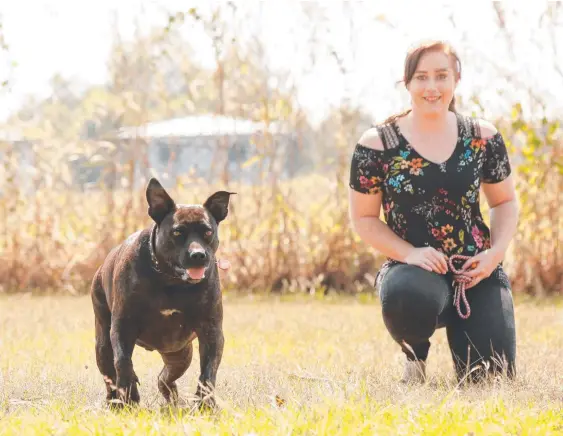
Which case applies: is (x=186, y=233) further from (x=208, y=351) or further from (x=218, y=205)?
(x=208, y=351)

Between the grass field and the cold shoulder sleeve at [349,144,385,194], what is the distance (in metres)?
0.94

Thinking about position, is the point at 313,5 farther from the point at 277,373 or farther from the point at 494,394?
A: the point at 494,394

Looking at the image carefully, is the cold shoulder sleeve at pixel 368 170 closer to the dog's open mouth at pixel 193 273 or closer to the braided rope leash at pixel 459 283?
the braided rope leash at pixel 459 283

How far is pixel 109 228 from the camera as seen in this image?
965 centimetres

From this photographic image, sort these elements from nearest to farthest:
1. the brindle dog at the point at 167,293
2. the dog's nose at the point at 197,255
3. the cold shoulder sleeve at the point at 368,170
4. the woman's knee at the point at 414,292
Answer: the dog's nose at the point at 197,255, the brindle dog at the point at 167,293, the woman's knee at the point at 414,292, the cold shoulder sleeve at the point at 368,170

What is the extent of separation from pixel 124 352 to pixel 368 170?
1.71 meters

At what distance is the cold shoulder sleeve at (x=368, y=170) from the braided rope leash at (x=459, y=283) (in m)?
0.53

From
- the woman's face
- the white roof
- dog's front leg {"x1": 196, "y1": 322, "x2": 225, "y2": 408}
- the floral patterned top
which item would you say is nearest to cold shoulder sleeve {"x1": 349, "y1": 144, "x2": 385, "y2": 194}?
the floral patterned top

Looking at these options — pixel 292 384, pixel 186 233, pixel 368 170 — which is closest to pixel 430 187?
pixel 368 170

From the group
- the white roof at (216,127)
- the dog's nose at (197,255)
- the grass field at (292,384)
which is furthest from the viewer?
the white roof at (216,127)

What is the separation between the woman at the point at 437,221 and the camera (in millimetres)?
4879

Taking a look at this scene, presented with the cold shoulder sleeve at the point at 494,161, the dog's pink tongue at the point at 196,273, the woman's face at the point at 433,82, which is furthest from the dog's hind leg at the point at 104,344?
the cold shoulder sleeve at the point at 494,161

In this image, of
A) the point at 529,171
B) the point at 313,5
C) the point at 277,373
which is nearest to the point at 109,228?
the point at 313,5

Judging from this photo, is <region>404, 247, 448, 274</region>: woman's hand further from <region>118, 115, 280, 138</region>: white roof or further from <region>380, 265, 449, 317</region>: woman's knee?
<region>118, 115, 280, 138</region>: white roof
